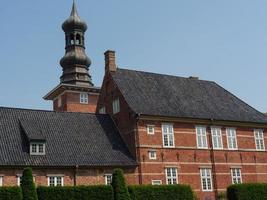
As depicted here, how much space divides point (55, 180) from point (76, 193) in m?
3.76

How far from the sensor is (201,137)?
36.3 meters

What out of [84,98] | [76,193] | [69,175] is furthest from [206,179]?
[84,98]

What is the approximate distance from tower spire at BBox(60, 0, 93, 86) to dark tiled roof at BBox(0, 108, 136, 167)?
15920mm

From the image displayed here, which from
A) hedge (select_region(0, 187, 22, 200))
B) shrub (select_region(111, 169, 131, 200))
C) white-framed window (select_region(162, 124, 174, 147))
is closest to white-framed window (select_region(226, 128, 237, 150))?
white-framed window (select_region(162, 124, 174, 147))

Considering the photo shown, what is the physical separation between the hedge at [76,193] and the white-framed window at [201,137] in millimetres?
11521

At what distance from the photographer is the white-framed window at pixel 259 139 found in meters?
39.5

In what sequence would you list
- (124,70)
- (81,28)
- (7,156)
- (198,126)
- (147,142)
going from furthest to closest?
(81,28) < (124,70) < (198,126) < (147,142) < (7,156)

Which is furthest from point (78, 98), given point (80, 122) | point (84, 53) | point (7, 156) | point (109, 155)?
point (7, 156)

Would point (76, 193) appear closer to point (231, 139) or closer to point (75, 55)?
point (231, 139)

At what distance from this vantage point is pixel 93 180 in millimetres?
30484

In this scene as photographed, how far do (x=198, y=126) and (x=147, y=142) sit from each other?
5.37m

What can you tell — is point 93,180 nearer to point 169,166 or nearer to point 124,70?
point 169,166

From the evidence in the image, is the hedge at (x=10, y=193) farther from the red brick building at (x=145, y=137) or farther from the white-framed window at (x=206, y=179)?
the white-framed window at (x=206, y=179)

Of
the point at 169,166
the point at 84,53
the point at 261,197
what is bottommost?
the point at 261,197
